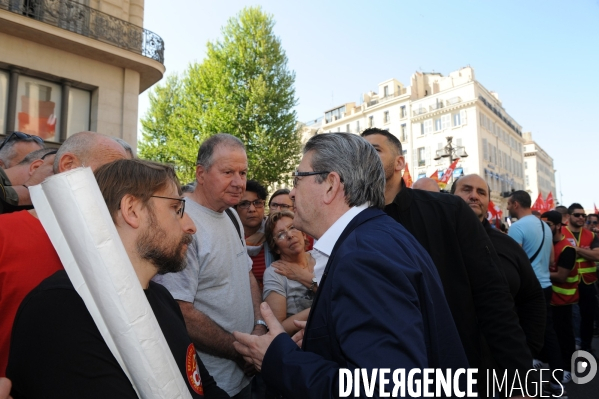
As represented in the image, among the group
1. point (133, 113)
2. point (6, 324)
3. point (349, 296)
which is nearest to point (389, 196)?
point (349, 296)

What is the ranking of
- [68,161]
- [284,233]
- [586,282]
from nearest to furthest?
[68,161]
[284,233]
[586,282]

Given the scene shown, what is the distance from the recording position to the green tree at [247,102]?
2103 cm

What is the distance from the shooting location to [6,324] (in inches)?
71.4

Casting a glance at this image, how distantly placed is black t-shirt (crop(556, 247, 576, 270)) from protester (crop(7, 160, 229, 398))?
6336 mm


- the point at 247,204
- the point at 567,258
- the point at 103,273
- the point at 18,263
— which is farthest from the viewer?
the point at 567,258

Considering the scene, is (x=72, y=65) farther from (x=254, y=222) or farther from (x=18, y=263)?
(x=18, y=263)

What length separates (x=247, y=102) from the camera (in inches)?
827

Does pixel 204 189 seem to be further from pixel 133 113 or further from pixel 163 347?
pixel 133 113

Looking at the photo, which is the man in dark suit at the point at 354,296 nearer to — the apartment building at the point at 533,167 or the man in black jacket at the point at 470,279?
the man in black jacket at the point at 470,279

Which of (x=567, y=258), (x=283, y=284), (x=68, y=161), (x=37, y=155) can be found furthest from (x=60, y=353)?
(x=567, y=258)

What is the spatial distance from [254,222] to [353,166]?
8.97 ft

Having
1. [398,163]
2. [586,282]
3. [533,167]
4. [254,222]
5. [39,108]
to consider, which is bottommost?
[586,282]

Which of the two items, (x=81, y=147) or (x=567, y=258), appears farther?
(x=567, y=258)

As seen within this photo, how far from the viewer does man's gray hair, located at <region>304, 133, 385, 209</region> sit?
186 centimetres
